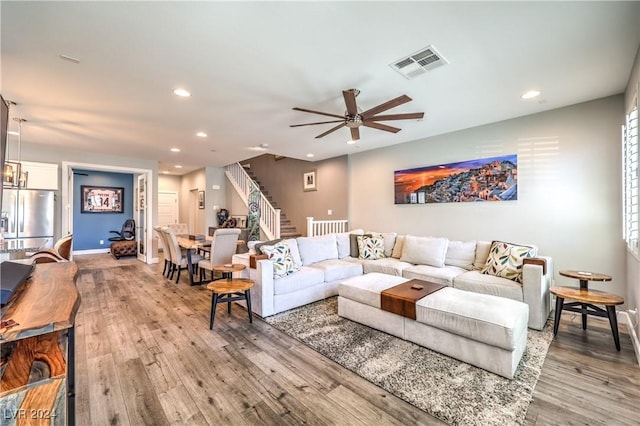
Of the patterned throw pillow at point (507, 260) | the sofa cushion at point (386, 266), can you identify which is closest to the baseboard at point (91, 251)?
the sofa cushion at point (386, 266)

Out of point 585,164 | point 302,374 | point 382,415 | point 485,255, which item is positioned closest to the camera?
point 382,415

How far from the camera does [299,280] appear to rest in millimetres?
3736

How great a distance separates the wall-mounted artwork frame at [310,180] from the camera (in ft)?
24.1

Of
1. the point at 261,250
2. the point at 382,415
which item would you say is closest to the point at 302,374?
the point at 382,415

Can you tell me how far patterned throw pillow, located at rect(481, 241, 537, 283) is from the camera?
338cm

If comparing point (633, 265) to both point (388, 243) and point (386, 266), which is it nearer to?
point (386, 266)

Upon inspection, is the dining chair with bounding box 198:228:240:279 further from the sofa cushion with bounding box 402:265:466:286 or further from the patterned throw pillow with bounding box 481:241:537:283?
the patterned throw pillow with bounding box 481:241:537:283

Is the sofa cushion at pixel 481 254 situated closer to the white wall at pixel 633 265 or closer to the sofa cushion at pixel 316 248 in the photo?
the white wall at pixel 633 265

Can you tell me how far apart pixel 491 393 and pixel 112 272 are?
6.90 m

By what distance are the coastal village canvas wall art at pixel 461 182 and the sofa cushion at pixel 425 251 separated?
A: 99cm

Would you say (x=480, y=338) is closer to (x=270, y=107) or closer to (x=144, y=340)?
(x=144, y=340)

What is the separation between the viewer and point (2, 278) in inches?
45.2

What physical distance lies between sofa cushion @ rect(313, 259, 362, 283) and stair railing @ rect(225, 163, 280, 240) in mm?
2486

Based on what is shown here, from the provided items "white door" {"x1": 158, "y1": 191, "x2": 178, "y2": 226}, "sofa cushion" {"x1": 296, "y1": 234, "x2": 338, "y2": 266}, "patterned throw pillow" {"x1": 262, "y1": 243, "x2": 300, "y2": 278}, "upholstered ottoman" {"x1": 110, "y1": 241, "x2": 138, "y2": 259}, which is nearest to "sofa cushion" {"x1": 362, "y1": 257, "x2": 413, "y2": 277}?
"sofa cushion" {"x1": 296, "y1": 234, "x2": 338, "y2": 266}
